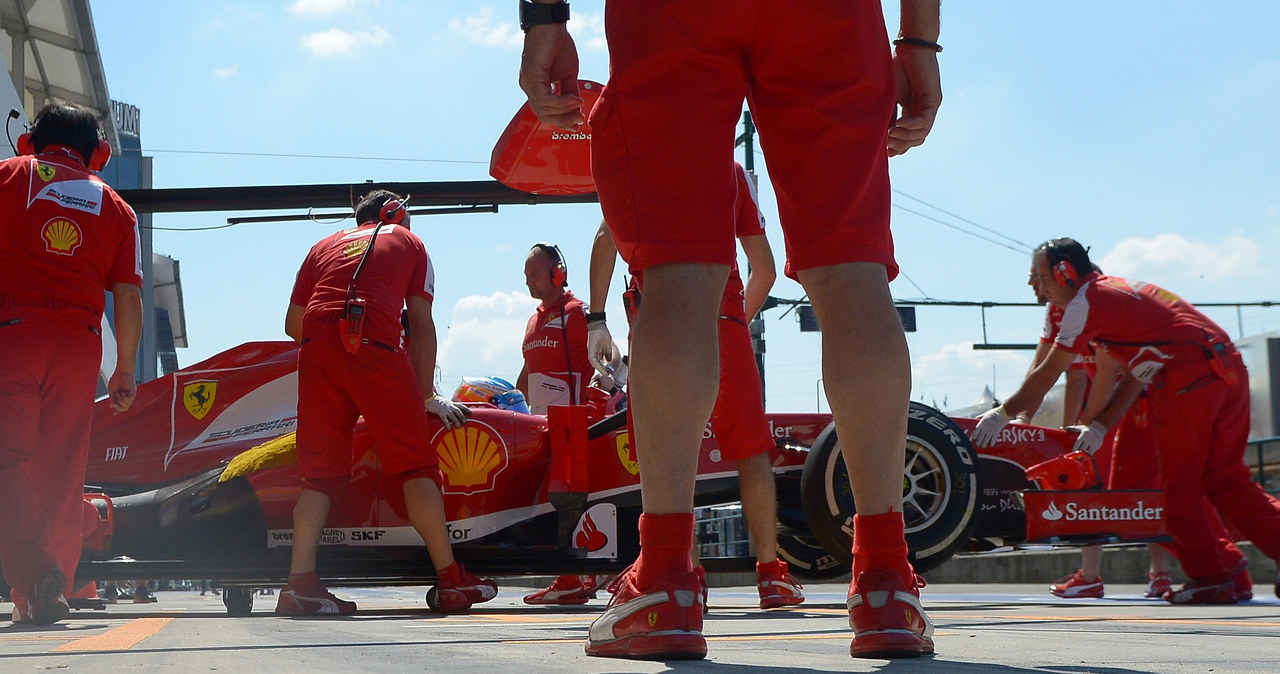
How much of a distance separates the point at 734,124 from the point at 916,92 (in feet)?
1.66

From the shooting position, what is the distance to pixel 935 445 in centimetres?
490

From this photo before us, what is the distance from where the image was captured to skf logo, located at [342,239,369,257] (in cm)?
507

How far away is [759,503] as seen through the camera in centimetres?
467

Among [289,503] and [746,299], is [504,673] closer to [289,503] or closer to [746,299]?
[746,299]

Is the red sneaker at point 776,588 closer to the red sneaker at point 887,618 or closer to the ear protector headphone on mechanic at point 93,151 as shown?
the red sneaker at point 887,618

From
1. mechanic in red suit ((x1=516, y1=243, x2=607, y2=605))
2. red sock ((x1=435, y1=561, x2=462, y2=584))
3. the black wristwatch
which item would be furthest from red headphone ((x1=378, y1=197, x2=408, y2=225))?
the black wristwatch

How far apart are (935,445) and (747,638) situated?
2.54 meters

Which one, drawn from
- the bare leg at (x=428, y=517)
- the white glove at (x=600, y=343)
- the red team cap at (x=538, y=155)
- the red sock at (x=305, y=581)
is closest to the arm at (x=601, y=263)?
the white glove at (x=600, y=343)

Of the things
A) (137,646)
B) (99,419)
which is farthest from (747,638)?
(99,419)

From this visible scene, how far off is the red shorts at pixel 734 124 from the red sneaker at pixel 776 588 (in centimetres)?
242

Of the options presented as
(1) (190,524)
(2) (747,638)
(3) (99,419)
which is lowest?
(2) (747,638)

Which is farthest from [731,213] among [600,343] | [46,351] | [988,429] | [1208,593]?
[1208,593]

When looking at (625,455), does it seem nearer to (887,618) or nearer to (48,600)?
(48,600)

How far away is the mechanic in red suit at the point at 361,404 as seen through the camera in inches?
189
